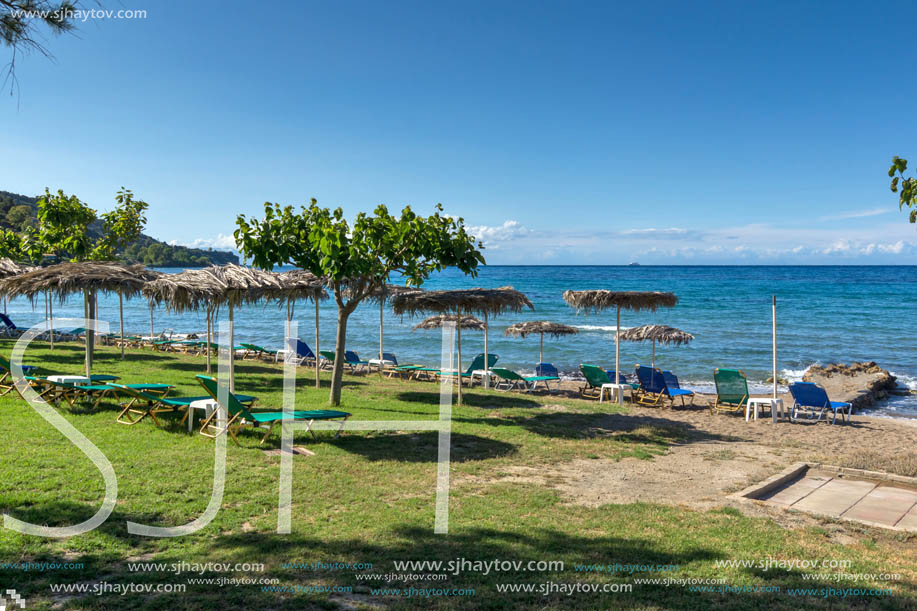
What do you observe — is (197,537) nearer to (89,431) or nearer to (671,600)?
(671,600)

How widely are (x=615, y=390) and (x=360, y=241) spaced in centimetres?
748

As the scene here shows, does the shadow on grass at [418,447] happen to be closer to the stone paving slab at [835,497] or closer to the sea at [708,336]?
the stone paving slab at [835,497]

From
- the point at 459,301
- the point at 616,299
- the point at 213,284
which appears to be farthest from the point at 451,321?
the point at 213,284

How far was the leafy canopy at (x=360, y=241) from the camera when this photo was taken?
9.10 meters

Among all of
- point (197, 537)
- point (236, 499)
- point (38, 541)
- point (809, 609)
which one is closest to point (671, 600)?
point (809, 609)

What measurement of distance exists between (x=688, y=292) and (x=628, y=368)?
149 feet

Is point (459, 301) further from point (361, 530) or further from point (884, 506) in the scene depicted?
point (884, 506)

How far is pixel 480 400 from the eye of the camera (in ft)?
41.3

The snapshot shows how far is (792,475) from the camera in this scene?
6.75 metres

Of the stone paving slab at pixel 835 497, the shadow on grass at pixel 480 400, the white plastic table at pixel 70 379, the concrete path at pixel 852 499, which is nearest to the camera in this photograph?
the concrete path at pixel 852 499

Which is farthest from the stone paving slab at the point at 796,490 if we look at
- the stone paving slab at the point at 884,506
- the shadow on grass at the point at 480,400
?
the shadow on grass at the point at 480,400

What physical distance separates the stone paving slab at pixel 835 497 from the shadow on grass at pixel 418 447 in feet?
10.9

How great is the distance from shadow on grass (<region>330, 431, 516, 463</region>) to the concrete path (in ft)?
10.5

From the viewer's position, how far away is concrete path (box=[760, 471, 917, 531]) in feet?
17.3
